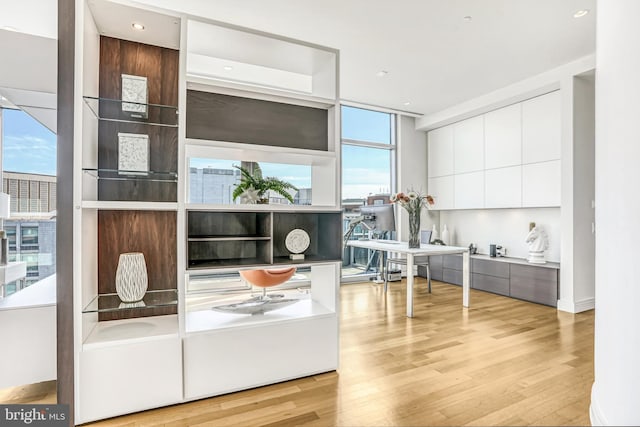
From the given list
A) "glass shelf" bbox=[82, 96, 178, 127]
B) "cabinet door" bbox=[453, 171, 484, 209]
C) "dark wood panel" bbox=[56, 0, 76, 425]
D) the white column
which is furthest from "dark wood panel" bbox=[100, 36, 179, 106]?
"cabinet door" bbox=[453, 171, 484, 209]

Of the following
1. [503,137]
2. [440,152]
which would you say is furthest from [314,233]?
[440,152]

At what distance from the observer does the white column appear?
1.40 m

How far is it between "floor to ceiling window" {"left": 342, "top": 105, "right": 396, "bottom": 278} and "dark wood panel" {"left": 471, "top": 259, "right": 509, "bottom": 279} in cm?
148

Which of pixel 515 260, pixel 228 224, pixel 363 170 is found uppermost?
pixel 363 170

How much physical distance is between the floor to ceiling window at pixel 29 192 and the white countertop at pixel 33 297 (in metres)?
0.28

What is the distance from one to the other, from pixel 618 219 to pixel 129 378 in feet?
8.32

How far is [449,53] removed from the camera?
146 inches

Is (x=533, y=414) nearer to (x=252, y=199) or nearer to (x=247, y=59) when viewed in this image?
(x=252, y=199)

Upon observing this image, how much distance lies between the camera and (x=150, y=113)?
7.20 ft

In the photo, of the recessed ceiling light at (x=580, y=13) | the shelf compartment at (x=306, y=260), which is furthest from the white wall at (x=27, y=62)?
the recessed ceiling light at (x=580, y=13)

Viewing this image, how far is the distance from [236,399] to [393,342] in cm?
147

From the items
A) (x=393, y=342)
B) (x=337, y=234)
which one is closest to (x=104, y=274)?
(x=337, y=234)

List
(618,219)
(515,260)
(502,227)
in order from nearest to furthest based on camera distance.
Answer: (618,219) → (515,260) → (502,227)

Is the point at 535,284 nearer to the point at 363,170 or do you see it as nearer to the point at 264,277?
A: the point at 363,170
